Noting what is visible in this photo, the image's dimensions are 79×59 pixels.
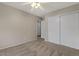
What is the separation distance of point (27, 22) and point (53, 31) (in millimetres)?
1654

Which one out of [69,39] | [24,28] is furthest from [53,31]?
[24,28]

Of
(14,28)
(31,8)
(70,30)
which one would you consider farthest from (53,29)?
(31,8)

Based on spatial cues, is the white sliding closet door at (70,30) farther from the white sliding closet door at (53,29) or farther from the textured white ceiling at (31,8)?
the textured white ceiling at (31,8)

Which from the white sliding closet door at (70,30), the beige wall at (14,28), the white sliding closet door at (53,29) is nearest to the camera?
the beige wall at (14,28)

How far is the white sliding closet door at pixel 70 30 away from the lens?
2994mm

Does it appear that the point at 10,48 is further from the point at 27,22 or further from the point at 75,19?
the point at 75,19

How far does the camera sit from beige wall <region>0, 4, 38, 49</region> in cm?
261

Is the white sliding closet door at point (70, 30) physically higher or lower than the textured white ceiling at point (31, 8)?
lower

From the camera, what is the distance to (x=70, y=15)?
319cm

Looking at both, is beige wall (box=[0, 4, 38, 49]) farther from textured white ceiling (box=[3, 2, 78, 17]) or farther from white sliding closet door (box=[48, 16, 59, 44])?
white sliding closet door (box=[48, 16, 59, 44])

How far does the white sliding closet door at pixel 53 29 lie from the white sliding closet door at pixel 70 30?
0.29 m

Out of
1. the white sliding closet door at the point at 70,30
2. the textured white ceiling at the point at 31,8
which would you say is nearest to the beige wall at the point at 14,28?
the textured white ceiling at the point at 31,8

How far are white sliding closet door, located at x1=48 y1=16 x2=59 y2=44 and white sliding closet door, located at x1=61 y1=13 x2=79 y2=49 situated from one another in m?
0.29

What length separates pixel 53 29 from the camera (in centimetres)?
396
